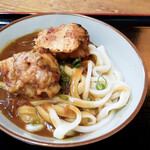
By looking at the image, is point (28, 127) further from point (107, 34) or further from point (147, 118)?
point (107, 34)

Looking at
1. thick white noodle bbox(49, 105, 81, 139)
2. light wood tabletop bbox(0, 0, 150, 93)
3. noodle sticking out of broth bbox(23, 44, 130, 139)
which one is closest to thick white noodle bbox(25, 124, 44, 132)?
noodle sticking out of broth bbox(23, 44, 130, 139)

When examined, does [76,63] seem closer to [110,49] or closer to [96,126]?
[110,49]

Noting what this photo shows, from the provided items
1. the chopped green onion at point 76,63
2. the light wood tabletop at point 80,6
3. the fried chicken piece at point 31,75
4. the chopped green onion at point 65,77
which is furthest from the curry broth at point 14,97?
the light wood tabletop at point 80,6

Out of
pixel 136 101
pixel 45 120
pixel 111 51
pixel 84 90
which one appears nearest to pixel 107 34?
pixel 111 51

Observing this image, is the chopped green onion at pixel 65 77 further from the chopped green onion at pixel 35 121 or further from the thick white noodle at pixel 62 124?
the chopped green onion at pixel 35 121

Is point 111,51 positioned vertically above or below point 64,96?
above
